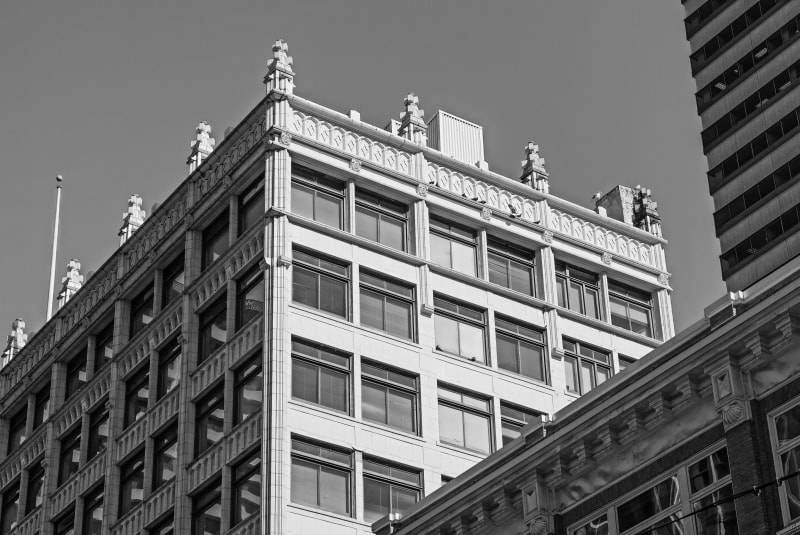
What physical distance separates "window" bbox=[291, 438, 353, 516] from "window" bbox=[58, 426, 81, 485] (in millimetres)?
16459

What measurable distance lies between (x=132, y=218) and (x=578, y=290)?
18.9 m

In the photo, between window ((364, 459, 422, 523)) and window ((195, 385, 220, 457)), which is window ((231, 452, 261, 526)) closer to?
window ((195, 385, 220, 457))

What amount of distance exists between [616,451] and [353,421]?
62.7ft

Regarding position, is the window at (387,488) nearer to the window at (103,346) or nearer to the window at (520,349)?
the window at (520,349)

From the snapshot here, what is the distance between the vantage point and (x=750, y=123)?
111m

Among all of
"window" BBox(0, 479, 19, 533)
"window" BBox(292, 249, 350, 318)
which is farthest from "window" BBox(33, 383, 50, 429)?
"window" BBox(292, 249, 350, 318)

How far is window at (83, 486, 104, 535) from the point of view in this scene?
6469 cm

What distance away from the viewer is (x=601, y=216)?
69.2 meters

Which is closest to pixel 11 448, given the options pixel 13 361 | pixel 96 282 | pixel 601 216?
pixel 13 361

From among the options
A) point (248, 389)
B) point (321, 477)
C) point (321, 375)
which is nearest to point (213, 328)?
point (248, 389)

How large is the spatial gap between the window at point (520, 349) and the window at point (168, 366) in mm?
11797

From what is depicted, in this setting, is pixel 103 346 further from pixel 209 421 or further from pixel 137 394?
pixel 209 421

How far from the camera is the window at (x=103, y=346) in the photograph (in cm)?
6881

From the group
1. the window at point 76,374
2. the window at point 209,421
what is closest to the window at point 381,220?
the window at point 209,421
